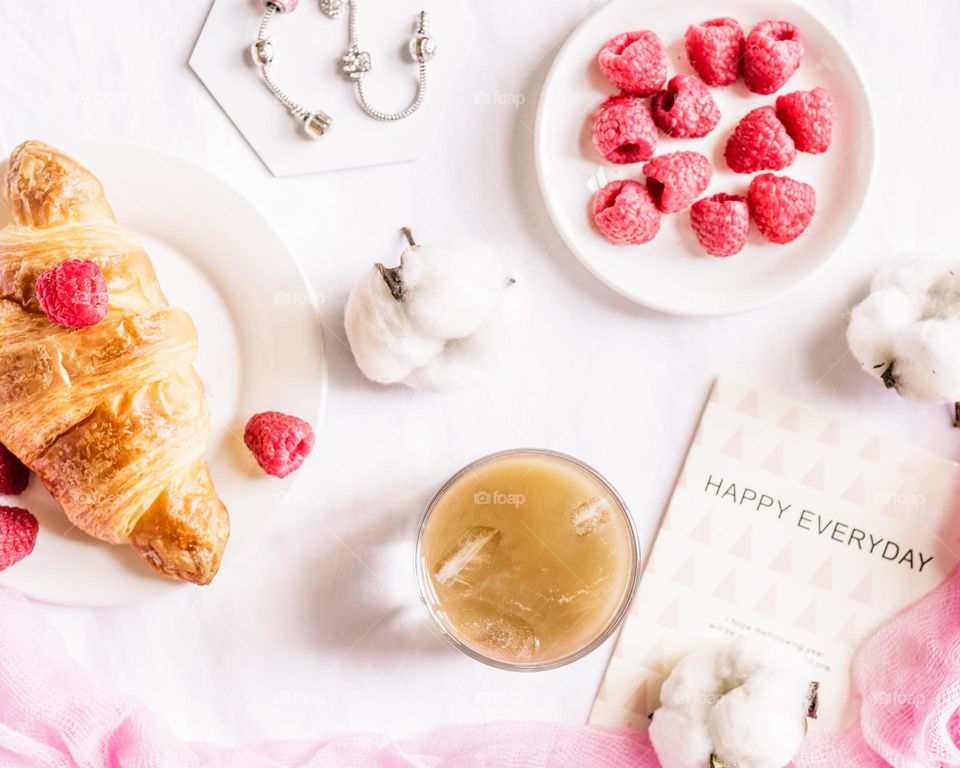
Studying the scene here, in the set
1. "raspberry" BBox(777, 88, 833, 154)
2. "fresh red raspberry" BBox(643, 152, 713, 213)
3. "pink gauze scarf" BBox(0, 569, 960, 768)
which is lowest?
"pink gauze scarf" BBox(0, 569, 960, 768)

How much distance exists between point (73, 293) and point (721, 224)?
0.75 meters

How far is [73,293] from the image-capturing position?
92cm

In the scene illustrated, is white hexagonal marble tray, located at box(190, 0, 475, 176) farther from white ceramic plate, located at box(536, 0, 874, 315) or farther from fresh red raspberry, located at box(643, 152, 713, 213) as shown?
fresh red raspberry, located at box(643, 152, 713, 213)

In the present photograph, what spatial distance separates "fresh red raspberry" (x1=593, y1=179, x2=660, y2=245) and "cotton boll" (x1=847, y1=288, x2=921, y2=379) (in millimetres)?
291

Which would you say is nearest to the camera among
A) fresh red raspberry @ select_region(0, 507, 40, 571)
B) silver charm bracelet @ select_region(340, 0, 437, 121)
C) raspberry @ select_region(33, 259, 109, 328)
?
raspberry @ select_region(33, 259, 109, 328)

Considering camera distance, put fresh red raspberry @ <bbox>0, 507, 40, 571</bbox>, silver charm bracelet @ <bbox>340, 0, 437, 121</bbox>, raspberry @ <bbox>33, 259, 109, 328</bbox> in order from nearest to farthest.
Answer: raspberry @ <bbox>33, 259, 109, 328</bbox> → fresh red raspberry @ <bbox>0, 507, 40, 571</bbox> → silver charm bracelet @ <bbox>340, 0, 437, 121</bbox>

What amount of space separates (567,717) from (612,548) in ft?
0.96

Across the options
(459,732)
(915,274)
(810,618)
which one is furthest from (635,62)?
(459,732)

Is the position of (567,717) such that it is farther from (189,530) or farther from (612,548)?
(189,530)

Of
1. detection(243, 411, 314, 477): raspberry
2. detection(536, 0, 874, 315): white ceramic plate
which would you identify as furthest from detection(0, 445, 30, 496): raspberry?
detection(536, 0, 874, 315): white ceramic plate

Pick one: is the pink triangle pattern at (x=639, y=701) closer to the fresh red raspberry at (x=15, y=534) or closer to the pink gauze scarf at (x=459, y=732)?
the pink gauze scarf at (x=459, y=732)

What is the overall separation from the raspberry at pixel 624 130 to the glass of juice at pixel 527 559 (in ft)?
1.29

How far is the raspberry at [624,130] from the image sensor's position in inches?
43.3

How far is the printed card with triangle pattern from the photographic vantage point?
1.20m
